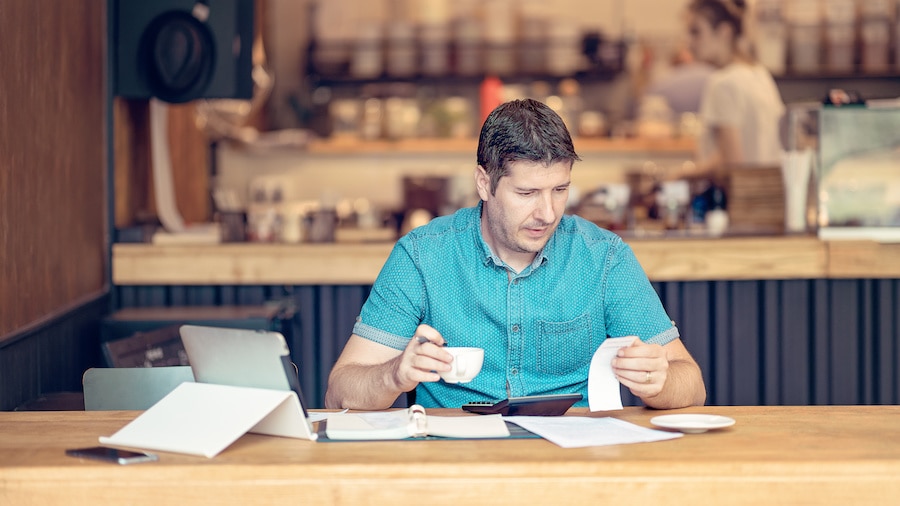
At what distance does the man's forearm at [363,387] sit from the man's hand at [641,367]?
16.2 inches

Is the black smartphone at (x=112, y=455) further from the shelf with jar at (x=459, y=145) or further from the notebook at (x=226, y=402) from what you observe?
the shelf with jar at (x=459, y=145)

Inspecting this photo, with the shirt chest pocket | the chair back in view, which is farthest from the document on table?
the chair back

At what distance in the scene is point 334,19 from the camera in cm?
689

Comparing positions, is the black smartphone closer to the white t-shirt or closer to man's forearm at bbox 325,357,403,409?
→ man's forearm at bbox 325,357,403,409

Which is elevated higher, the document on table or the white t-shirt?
the white t-shirt

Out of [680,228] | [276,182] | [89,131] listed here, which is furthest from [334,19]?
[89,131]

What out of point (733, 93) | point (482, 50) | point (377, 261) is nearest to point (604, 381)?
point (377, 261)

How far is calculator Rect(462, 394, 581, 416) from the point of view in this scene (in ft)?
6.17

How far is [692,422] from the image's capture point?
180cm

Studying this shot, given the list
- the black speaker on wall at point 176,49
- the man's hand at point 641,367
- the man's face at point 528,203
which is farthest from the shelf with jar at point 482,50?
the man's hand at point 641,367

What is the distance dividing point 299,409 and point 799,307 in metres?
2.49

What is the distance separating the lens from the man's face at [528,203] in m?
2.19

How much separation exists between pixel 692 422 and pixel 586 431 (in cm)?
17

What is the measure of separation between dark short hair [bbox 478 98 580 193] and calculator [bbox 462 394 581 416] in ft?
1.66
